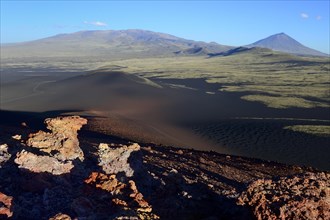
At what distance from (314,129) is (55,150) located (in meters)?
27.7

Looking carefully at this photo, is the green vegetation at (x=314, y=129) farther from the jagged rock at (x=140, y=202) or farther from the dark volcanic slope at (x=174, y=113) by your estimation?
the jagged rock at (x=140, y=202)

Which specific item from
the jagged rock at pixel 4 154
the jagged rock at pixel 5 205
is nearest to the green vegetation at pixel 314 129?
the jagged rock at pixel 4 154

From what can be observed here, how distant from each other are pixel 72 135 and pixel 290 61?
389ft

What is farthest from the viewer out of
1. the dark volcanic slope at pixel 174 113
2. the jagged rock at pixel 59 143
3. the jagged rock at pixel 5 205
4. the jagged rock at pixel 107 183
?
the dark volcanic slope at pixel 174 113

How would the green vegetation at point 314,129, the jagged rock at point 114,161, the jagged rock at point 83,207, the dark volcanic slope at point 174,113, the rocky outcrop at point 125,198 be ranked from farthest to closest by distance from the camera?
the green vegetation at point 314,129, the dark volcanic slope at point 174,113, the jagged rock at point 114,161, the jagged rock at point 83,207, the rocky outcrop at point 125,198

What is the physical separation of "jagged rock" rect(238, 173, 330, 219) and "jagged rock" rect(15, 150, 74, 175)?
5.71m

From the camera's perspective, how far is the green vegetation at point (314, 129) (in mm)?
33531

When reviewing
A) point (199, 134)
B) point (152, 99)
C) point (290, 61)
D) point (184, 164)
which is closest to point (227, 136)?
point (199, 134)

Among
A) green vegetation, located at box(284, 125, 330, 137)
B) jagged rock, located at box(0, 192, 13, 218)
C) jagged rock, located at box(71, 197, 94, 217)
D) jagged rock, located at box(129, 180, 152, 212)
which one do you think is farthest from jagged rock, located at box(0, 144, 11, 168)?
green vegetation, located at box(284, 125, 330, 137)

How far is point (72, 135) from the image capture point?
14.0m

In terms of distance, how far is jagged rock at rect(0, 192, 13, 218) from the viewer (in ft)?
29.4

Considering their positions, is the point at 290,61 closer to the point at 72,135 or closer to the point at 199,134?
the point at 199,134

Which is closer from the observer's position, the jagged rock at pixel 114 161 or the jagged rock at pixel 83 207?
the jagged rock at pixel 83 207

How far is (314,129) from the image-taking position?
114 ft
